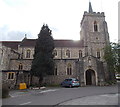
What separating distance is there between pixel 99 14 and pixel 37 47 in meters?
23.2

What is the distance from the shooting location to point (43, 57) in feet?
68.5

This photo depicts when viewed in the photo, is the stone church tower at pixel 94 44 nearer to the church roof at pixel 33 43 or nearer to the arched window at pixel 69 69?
the church roof at pixel 33 43

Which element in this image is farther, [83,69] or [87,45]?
[87,45]

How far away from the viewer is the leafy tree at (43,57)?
805 inches

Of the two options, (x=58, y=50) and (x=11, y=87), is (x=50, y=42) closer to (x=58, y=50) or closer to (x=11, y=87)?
(x=58, y=50)

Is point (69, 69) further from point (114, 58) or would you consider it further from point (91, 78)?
point (114, 58)

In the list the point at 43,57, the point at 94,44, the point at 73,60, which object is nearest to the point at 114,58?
the point at 73,60

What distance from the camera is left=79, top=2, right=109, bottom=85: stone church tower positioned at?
75.5ft

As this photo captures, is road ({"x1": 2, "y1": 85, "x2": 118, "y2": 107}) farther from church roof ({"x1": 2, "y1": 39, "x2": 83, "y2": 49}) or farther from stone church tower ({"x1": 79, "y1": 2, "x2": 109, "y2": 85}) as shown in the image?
church roof ({"x1": 2, "y1": 39, "x2": 83, "y2": 49})

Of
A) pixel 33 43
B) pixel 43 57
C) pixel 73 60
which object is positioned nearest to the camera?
pixel 43 57

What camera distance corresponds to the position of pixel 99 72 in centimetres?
2241

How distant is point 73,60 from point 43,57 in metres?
8.28

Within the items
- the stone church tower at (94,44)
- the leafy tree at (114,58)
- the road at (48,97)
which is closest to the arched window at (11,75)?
the road at (48,97)

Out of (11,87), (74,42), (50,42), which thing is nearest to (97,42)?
(74,42)
